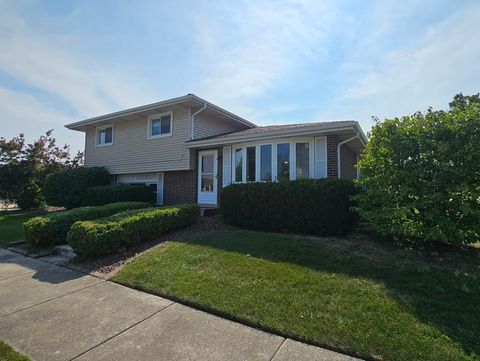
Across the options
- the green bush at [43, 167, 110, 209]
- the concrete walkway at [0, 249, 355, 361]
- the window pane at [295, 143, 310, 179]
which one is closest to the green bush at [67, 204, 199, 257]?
the concrete walkway at [0, 249, 355, 361]

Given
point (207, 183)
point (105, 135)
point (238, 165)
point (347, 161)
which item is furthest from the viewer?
point (105, 135)

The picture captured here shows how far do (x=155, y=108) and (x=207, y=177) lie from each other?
401 centimetres

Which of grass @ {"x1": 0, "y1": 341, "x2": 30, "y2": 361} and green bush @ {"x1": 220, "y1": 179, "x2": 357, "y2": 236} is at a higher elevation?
green bush @ {"x1": 220, "y1": 179, "x2": 357, "y2": 236}

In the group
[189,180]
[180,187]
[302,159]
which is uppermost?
[302,159]

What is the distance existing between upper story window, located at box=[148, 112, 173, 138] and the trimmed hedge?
268 cm

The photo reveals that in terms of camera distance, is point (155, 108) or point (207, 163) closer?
point (207, 163)

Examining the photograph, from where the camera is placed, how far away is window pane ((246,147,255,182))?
11123 mm

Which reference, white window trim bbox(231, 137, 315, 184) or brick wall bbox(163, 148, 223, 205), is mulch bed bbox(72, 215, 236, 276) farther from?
brick wall bbox(163, 148, 223, 205)

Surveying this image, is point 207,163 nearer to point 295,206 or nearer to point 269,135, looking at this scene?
point 269,135

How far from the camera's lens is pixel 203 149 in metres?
12.8

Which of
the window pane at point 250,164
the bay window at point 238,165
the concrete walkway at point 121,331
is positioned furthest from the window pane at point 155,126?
the concrete walkway at point 121,331

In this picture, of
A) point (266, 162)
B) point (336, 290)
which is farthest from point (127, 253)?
point (266, 162)

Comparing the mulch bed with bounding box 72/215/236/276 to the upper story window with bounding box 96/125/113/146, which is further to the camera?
the upper story window with bounding box 96/125/113/146

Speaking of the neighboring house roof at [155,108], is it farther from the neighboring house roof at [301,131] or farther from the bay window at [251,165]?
the bay window at [251,165]
